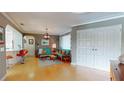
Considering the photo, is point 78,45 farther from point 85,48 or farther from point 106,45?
point 106,45

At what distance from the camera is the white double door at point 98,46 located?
4695 mm

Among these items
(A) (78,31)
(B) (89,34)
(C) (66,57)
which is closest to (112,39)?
(B) (89,34)

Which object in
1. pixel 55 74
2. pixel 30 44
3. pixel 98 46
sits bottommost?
pixel 55 74

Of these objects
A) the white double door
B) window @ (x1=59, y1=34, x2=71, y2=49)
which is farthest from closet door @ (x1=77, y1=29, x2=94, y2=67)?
window @ (x1=59, y1=34, x2=71, y2=49)

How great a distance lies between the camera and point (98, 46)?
17.7 ft

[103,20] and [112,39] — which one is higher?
[103,20]

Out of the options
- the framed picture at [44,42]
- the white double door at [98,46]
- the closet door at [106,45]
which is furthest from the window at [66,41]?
the closet door at [106,45]

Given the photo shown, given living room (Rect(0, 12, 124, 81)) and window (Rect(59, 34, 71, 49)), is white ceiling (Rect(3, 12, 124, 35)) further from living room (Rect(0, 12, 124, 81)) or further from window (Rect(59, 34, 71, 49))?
window (Rect(59, 34, 71, 49))

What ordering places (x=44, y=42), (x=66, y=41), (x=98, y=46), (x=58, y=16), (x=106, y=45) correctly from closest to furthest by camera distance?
(x=58, y=16) → (x=106, y=45) → (x=98, y=46) → (x=66, y=41) → (x=44, y=42)

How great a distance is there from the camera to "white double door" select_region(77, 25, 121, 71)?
4695 millimetres

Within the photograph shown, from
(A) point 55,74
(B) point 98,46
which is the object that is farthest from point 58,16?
(B) point 98,46
